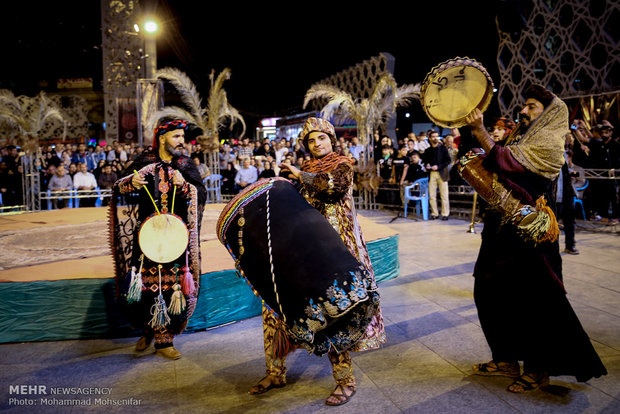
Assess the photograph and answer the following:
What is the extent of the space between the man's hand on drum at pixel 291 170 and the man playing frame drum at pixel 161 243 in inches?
42.3

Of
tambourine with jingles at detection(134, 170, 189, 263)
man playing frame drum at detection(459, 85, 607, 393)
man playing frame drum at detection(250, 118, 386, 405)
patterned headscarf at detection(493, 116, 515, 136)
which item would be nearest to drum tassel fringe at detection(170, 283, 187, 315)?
tambourine with jingles at detection(134, 170, 189, 263)

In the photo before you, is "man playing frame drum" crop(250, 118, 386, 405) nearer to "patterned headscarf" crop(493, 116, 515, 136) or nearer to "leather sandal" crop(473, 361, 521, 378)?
"leather sandal" crop(473, 361, 521, 378)

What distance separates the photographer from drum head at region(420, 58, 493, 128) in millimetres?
2658

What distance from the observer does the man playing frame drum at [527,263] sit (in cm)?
260

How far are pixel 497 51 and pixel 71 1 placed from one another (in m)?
23.0

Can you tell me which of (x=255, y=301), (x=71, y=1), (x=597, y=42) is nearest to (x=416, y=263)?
(x=255, y=301)

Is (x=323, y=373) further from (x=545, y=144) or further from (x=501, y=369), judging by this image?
(x=545, y=144)

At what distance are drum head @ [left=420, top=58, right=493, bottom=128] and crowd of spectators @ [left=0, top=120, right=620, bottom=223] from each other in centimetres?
505

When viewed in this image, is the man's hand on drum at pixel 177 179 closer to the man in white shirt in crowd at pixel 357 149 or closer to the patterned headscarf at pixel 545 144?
the patterned headscarf at pixel 545 144

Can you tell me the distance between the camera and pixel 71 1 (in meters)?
25.9

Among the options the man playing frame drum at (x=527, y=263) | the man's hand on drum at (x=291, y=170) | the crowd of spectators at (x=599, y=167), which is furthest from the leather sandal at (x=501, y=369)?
the crowd of spectators at (x=599, y=167)

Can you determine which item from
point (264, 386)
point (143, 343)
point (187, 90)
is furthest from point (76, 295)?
point (187, 90)

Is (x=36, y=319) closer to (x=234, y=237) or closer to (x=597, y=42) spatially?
(x=234, y=237)

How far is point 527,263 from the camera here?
271 centimetres
